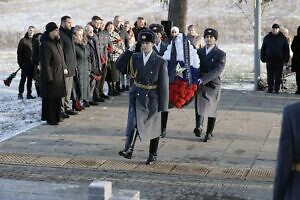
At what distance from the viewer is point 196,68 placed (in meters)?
9.86

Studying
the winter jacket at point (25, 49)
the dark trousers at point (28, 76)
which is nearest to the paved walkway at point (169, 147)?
the dark trousers at point (28, 76)

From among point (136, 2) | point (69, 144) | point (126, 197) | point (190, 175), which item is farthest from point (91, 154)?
point (136, 2)

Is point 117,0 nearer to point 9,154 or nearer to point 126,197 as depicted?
point 9,154

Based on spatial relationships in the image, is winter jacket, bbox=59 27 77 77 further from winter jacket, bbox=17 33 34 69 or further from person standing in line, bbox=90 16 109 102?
winter jacket, bbox=17 33 34 69

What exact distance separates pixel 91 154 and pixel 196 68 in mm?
2147

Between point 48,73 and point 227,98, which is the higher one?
point 48,73

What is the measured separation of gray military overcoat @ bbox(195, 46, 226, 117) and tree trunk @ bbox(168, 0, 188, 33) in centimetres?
A: 765

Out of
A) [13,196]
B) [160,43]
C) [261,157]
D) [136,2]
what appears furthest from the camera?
[136,2]

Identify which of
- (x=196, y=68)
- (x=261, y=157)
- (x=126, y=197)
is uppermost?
(x=196, y=68)

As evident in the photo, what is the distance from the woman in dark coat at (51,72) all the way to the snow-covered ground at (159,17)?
230 inches

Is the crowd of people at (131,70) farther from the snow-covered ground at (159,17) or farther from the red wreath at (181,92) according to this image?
the snow-covered ground at (159,17)

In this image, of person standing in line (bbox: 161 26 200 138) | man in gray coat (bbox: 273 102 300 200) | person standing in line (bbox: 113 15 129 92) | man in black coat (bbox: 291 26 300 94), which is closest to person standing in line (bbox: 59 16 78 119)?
person standing in line (bbox: 161 26 200 138)

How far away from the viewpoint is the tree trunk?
17.4 metres

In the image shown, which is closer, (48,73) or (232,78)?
(48,73)
